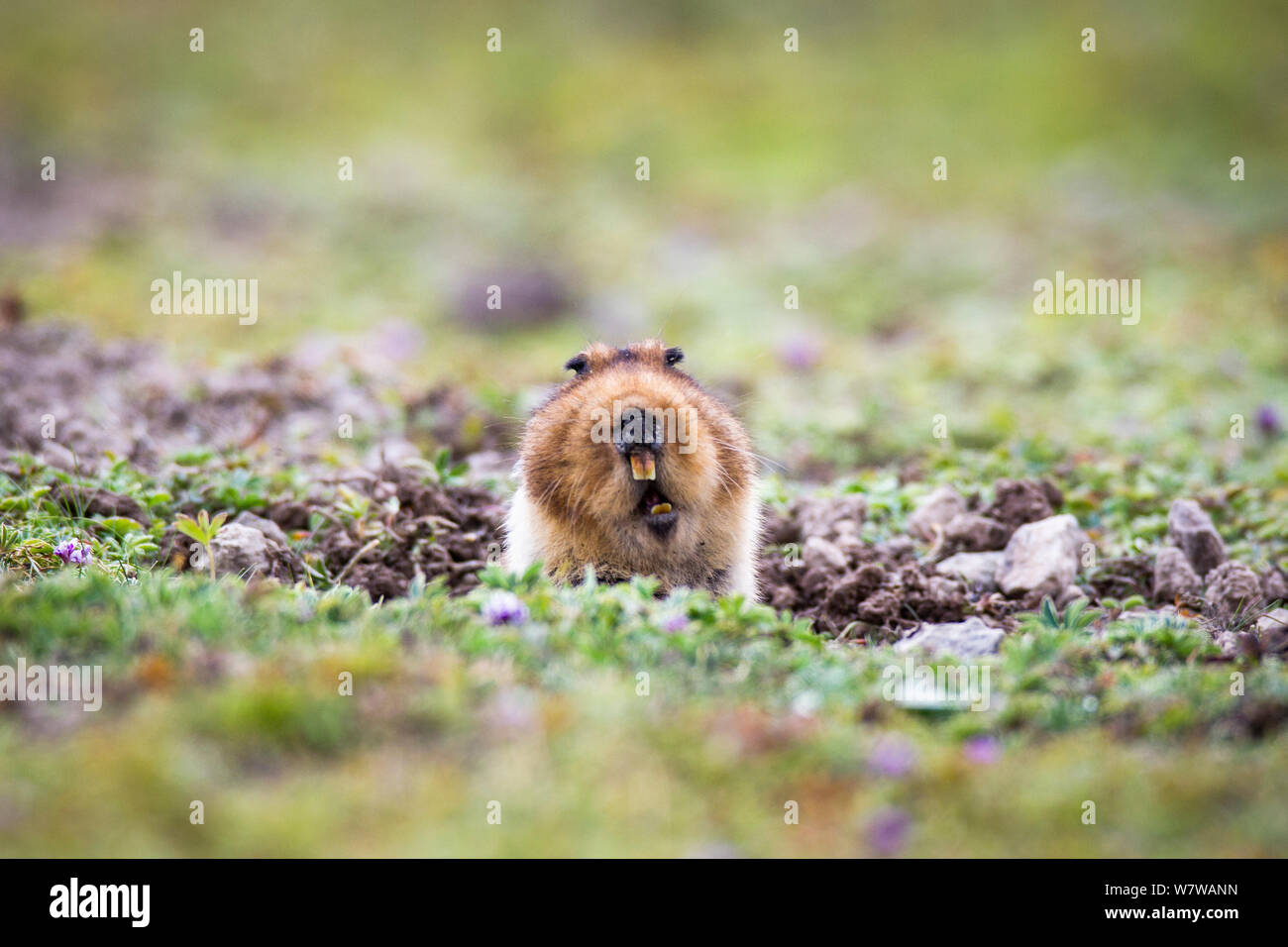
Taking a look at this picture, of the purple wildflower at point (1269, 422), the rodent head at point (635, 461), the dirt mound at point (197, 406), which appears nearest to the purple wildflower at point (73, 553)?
the dirt mound at point (197, 406)

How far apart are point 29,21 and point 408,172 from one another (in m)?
8.24

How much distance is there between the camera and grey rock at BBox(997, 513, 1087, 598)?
5.68m

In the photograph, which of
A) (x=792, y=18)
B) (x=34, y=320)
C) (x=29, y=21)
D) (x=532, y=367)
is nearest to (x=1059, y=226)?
(x=532, y=367)

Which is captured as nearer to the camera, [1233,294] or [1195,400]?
[1195,400]

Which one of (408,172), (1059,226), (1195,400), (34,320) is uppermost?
(408,172)

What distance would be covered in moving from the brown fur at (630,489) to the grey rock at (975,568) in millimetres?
1079

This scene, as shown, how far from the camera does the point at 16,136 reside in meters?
17.1

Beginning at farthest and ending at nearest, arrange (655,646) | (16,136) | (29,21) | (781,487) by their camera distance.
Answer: (29,21) < (16,136) < (781,487) < (655,646)

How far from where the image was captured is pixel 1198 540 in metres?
6.00

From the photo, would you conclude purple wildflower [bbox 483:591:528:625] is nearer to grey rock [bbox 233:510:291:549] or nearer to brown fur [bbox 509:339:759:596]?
brown fur [bbox 509:339:759:596]

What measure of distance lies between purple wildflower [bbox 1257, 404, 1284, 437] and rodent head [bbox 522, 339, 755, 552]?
16.3 feet

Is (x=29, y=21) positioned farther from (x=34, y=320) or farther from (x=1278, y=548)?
(x=1278, y=548)

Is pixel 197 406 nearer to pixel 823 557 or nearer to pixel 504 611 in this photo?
pixel 823 557

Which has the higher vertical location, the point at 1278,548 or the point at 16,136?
the point at 16,136
